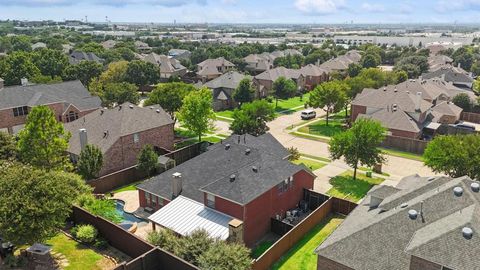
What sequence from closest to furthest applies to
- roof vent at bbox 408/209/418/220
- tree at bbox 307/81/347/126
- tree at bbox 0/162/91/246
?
tree at bbox 0/162/91/246 → roof vent at bbox 408/209/418/220 → tree at bbox 307/81/347/126

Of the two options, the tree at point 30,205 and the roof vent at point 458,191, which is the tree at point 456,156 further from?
the tree at point 30,205

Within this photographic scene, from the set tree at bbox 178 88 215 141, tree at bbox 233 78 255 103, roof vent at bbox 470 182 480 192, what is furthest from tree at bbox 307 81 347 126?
roof vent at bbox 470 182 480 192

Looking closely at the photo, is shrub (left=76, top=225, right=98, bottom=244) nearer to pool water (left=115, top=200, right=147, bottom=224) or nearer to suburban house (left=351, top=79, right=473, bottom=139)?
pool water (left=115, top=200, right=147, bottom=224)

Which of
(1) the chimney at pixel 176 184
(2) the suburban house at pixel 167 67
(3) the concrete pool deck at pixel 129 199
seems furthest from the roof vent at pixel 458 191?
(2) the suburban house at pixel 167 67

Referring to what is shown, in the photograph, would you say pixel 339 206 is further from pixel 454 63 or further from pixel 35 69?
pixel 454 63

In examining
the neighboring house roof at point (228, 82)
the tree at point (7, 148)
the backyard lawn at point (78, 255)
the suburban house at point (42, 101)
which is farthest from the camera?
the neighboring house roof at point (228, 82)

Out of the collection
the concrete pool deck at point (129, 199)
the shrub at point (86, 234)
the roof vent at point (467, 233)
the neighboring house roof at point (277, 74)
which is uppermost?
the roof vent at point (467, 233)
